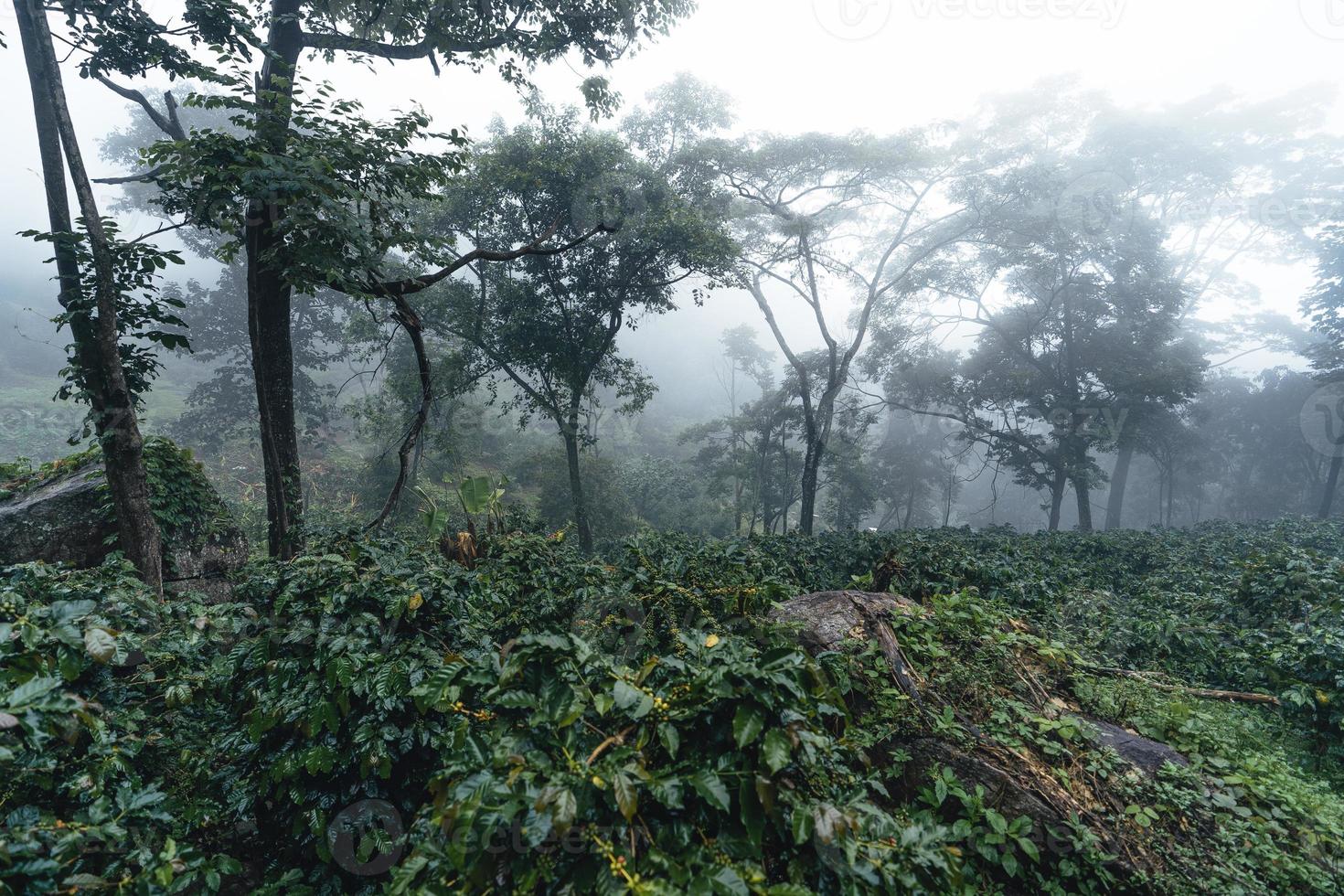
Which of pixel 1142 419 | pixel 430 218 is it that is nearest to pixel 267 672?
pixel 430 218

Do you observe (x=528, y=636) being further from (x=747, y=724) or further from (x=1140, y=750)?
(x=1140, y=750)

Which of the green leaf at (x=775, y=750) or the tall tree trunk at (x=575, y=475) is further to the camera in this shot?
the tall tree trunk at (x=575, y=475)

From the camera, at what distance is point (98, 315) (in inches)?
176

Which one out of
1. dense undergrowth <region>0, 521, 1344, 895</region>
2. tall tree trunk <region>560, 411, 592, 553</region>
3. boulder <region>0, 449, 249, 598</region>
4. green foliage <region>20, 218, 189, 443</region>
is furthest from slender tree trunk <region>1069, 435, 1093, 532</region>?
green foliage <region>20, 218, 189, 443</region>

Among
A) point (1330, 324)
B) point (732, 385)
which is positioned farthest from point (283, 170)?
point (732, 385)

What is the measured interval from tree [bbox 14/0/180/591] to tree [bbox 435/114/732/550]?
7.69 meters

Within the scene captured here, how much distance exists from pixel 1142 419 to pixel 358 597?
79.9 ft

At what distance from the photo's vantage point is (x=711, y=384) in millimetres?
77062

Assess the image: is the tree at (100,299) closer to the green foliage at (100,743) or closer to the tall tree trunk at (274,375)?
the tall tree trunk at (274,375)

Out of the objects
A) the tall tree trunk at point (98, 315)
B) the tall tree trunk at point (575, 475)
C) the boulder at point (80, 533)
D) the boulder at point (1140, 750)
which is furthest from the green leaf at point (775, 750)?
the tall tree trunk at point (575, 475)
